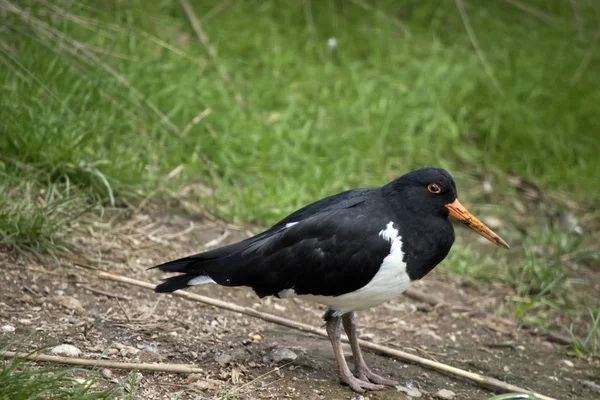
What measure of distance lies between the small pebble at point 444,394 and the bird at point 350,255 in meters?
0.21

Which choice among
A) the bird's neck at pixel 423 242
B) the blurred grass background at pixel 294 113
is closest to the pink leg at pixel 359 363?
the bird's neck at pixel 423 242

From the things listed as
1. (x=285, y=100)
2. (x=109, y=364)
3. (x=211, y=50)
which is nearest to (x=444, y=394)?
(x=109, y=364)

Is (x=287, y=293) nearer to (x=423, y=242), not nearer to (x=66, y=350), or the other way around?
(x=423, y=242)

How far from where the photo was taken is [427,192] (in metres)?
3.91

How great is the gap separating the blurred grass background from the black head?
1056 millimetres

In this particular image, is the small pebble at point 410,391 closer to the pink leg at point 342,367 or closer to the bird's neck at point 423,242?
the pink leg at point 342,367

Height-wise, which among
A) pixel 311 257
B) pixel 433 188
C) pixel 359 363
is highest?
pixel 433 188

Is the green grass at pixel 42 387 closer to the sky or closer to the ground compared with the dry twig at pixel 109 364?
closer to the sky

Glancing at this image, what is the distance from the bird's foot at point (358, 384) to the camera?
12.4ft

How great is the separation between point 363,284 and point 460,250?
229 cm

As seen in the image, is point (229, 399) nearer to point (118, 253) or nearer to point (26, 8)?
point (118, 253)

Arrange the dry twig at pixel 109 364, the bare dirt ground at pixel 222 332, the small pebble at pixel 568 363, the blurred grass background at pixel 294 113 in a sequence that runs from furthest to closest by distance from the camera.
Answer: the blurred grass background at pixel 294 113 < the small pebble at pixel 568 363 < the bare dirt ground at pixel 222 332 < the dry twig at pixel 109 364

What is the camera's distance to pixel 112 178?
5.15 meters

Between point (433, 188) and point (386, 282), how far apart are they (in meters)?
0.56
